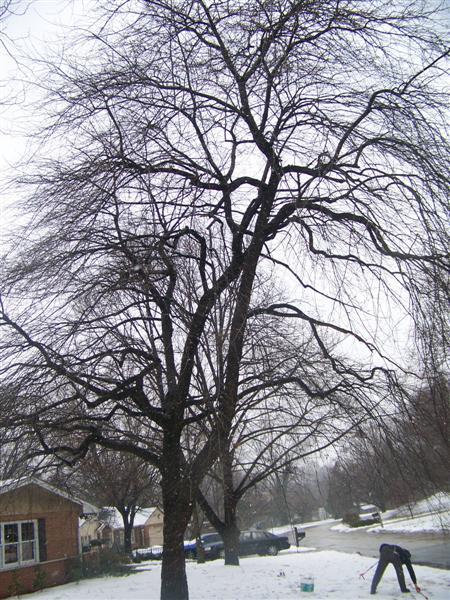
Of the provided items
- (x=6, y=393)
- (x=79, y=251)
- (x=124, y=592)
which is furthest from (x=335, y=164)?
(x=124, y=592)

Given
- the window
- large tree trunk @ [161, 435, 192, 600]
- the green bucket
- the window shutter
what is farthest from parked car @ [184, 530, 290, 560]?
large tree trunk @ [161, 435, 192, 600]

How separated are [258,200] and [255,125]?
1.10 meters

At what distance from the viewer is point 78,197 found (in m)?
5.91

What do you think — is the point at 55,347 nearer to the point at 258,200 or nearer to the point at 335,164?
the point at 258,200

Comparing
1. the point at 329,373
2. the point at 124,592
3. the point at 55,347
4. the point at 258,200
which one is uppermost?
the point at 258,200

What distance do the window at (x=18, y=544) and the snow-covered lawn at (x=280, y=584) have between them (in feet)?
4.53

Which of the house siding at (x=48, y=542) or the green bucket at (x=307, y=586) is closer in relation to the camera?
the green bucket at (x=307, y=586)

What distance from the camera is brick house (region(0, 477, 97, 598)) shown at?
16.2 m

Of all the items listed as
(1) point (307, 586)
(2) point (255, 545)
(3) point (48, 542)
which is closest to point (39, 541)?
(3) point (48, 542)

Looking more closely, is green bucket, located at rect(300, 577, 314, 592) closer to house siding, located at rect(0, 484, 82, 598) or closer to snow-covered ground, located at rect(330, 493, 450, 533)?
snow-covered ground, located at rect(330, 493, 450, 533)

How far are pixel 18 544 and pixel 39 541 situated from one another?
4.35 feet

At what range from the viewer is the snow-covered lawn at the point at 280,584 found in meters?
10.3

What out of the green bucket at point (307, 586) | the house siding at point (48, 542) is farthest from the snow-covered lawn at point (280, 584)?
the house siding at point (48, 542)

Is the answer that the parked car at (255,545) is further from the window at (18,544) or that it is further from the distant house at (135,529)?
the distant house at (135,529)
